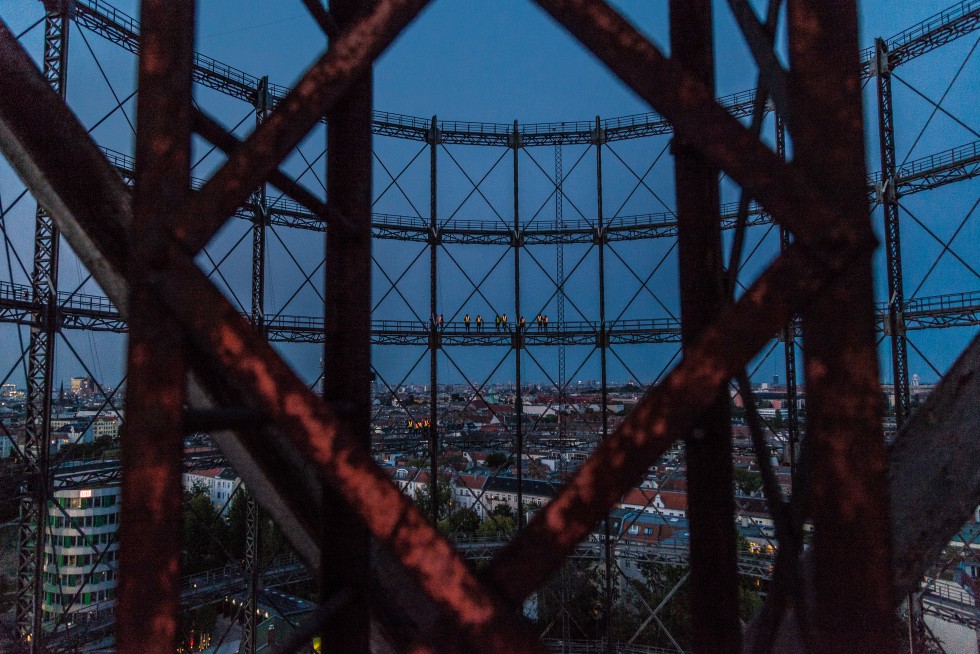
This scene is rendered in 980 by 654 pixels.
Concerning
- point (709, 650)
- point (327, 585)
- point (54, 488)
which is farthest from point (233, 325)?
point (54, 488)

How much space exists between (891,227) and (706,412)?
32.2 ft

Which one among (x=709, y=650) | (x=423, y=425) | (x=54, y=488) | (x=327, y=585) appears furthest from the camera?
(x=423, y=425)

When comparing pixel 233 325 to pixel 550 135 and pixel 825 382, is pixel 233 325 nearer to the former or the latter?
pixel 825 382

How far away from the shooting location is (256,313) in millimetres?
9398

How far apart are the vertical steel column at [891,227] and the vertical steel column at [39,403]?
11815 mm

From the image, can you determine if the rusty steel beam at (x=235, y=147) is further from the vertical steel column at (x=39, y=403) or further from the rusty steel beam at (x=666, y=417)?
the vertical steel column at (x=39, y=403)

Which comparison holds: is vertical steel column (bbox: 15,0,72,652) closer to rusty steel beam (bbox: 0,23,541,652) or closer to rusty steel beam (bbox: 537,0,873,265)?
rusty steel beam (bbox: 0,23,541,652)

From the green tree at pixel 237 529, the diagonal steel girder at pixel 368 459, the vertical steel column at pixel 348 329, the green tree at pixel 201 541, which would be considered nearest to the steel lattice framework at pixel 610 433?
the diagonal steel girder at pixel 368 459

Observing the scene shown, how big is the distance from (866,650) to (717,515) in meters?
0.74

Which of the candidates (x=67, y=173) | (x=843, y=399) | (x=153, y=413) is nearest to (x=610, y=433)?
(x=843, y=399)

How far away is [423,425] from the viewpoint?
37.9ft

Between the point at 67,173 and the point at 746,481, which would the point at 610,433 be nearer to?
the point at 67,173

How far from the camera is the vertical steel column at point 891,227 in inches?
355

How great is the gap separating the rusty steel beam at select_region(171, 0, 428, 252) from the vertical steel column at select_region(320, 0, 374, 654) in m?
0.78
